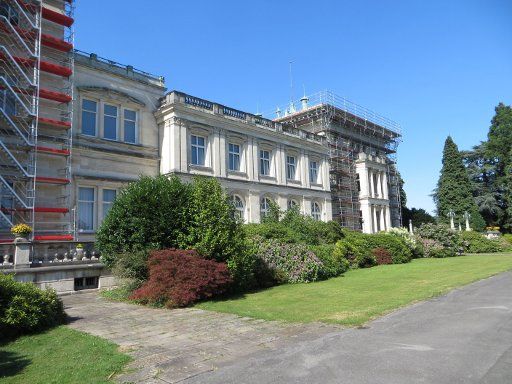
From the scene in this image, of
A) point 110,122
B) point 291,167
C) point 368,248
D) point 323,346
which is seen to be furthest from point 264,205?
Result: point 323,346

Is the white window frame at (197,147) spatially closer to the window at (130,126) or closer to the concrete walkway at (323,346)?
the window at (130,126)

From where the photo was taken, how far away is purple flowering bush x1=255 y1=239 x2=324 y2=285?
54.3ft

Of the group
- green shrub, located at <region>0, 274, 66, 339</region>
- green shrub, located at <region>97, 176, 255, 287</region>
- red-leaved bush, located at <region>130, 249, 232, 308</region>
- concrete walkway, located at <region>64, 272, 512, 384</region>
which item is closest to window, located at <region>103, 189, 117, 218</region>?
green shrub, located at <region>97, 176, 255, 287</region>

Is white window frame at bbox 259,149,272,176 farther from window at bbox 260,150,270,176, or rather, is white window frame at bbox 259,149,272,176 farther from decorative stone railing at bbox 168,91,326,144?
decorative stone railing at bbox 168,91,326,144

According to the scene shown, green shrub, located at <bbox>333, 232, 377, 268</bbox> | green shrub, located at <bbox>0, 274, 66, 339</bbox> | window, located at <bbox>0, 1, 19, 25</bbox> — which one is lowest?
green shrub, located at <bbox>0, 274, 66, 339</bbox>

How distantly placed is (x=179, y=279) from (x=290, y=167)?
26.3 metres

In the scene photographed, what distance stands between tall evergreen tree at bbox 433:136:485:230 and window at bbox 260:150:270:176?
3367 centimetres

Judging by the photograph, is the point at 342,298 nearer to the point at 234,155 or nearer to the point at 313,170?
the point at 234,155

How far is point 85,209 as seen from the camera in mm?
24109

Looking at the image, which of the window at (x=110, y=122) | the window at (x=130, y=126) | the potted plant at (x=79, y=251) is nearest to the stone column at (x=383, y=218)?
the window at (x=130, y=126)

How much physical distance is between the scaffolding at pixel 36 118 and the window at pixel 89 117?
5.46 ft

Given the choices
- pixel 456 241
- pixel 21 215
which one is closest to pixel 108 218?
pixel 21 215

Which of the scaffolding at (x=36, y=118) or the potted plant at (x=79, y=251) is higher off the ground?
the scaffolding at (x=36, y=118)

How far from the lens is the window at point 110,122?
84.8ft
